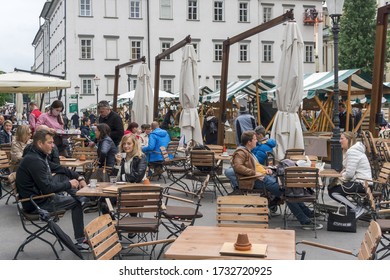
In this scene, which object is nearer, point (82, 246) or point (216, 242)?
point (216, 242)

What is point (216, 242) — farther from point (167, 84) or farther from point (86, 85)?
point (167, 84)

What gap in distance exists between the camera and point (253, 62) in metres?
50.0

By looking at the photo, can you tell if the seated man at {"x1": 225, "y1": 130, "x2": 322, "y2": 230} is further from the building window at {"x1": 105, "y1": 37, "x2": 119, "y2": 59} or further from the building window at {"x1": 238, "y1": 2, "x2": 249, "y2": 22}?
the building window at {"x1": 238, "y1": 2, "x2": 249, "y2": 22}

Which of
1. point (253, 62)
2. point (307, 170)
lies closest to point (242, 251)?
point (307, 170)

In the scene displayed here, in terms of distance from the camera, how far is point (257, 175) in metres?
9.05

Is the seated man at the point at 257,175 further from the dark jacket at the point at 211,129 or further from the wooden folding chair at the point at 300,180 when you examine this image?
the dark jacket at the point at 211,129

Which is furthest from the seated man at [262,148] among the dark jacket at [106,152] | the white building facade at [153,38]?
the white building facade at [153,38]

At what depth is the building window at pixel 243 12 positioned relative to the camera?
49938 mm

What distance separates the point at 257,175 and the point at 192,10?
1631 inches

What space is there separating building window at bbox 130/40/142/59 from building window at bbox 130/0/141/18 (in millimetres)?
2077

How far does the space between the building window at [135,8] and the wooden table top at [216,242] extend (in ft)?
142

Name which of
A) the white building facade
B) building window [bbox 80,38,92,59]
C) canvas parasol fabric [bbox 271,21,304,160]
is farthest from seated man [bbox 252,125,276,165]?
building window [bbox 80,38,92,59]

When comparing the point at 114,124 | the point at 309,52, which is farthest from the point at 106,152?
the point at 309,52
